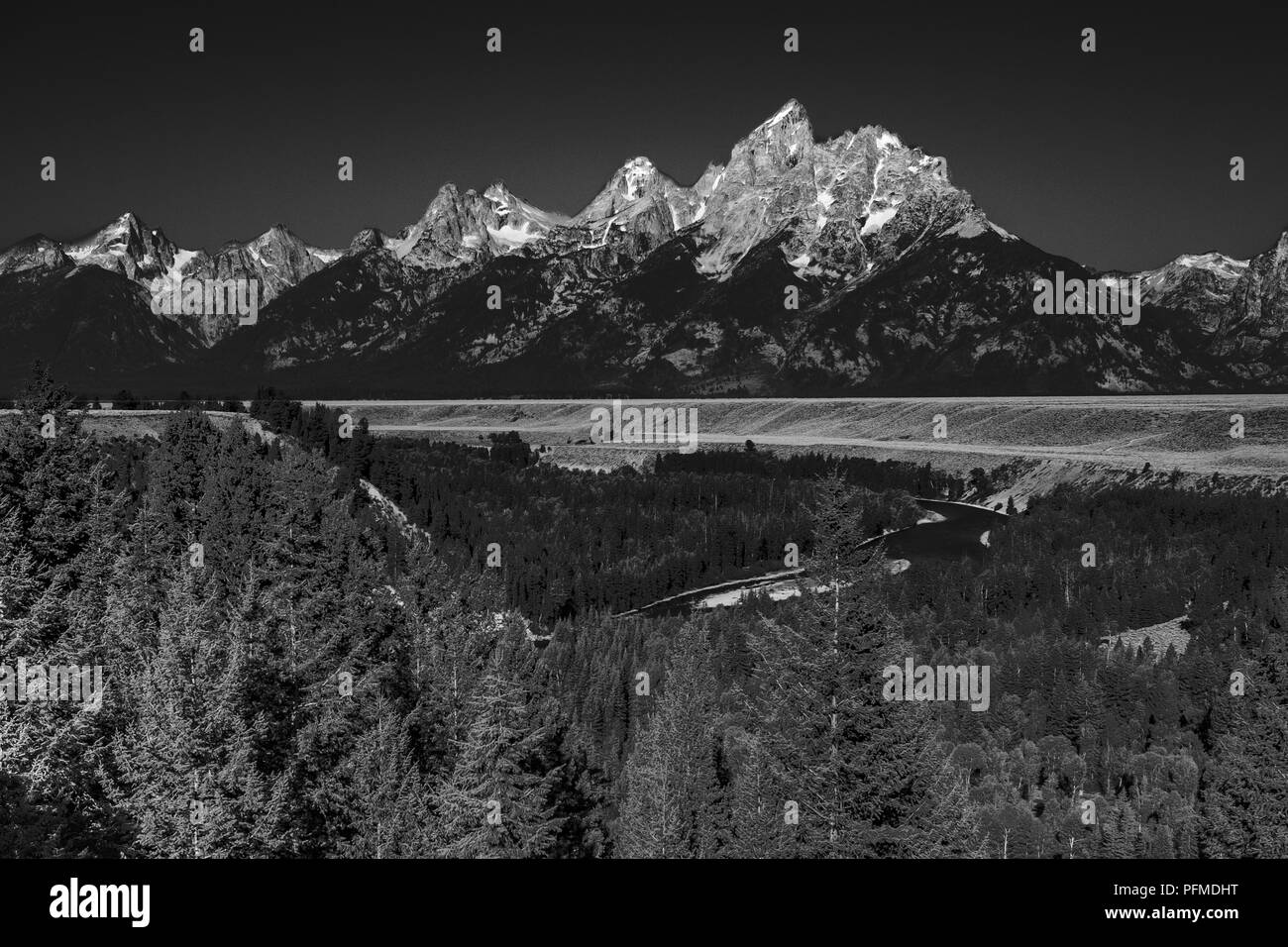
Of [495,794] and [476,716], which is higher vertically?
[476,716]

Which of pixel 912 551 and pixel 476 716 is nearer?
pixel 476 716

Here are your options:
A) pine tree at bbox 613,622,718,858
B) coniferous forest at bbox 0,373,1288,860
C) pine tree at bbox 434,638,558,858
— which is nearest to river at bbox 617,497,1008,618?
coniferous forest at bbox 0,373,1288,860

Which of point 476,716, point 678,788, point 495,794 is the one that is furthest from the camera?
point 678,788

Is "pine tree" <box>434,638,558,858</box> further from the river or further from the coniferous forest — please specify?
the river

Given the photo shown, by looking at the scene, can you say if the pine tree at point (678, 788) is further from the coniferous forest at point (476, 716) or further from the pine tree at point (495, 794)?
the pine tree at point (495, 794)

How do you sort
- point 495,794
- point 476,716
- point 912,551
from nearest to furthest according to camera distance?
point 495,794, point 476,716, point 912,551

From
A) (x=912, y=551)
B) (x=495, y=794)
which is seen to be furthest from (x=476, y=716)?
(x=912, y=551)

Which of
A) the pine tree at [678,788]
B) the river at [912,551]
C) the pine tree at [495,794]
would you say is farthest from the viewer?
the river at [912,551]

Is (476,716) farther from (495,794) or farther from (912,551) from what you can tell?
(912,551)

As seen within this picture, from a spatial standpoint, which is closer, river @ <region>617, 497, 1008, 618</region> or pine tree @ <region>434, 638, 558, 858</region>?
pine tree @ <region>434, 638, 558, 858</region>

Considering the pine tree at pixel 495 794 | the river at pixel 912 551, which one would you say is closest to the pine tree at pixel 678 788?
the pine tree at pixel 495 794

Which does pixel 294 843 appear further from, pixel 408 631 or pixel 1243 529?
pixel 1243 529

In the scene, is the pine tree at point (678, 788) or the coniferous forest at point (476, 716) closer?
the coniferous forest at point (476, 716)
